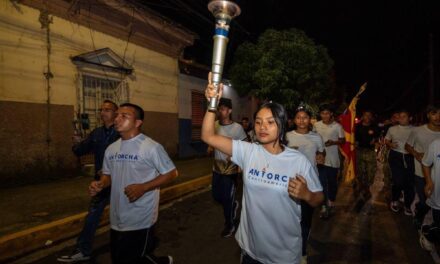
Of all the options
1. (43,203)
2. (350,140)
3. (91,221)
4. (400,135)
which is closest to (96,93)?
(43,203)

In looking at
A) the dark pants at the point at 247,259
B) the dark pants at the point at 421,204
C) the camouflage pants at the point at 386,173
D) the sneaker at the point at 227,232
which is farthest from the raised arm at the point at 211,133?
the camouflage pants at the point at 386,173

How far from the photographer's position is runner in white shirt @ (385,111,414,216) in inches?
251

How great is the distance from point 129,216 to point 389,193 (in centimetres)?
723

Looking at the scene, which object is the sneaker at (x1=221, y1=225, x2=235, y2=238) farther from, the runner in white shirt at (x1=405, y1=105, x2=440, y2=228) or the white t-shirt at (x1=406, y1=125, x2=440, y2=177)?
the white t-shirt at (x1=406, y1=125, x2=440, y2=177)

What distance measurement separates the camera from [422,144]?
527 centimetres

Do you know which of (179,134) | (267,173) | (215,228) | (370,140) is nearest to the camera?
(267,173)

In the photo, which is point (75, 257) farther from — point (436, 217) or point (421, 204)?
point (421, 204)

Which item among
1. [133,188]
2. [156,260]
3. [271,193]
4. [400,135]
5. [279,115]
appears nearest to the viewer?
[271,193]

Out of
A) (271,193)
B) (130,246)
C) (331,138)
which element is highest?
(331,138)

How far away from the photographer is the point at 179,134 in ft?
46.2

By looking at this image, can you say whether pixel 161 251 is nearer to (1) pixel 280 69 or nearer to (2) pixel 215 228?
(2) pixel 215 228

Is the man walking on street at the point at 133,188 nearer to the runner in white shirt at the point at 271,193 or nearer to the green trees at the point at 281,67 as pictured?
the runner in white shirt at the point at 271,193

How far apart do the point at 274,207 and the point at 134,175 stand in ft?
4.70

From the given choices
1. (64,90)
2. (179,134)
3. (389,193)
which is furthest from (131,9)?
(389,193)
